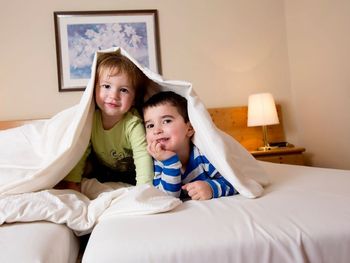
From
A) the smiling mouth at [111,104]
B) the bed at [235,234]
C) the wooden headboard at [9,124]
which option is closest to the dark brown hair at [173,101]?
the smiling mouth at [111,104]

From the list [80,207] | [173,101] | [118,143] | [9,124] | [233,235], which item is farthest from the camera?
[9,124]

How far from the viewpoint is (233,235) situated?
22.4 inches

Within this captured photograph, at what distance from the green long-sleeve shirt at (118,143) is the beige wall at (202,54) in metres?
1.40

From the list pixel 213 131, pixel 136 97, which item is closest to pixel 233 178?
pixel 213 131

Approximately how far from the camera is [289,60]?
2768 mm

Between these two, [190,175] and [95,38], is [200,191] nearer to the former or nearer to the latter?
[190,175]

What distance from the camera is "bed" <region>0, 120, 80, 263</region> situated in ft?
1.83

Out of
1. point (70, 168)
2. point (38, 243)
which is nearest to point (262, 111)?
point (70, 168)

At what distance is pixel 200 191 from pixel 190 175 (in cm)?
17

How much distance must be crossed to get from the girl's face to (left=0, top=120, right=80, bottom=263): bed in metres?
0.51

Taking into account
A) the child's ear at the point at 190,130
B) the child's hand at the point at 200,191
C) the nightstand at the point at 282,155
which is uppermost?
the child's ear at the point at 190,130

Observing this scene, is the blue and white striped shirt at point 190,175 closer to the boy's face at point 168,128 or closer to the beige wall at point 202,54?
the boy's face at point 168,128

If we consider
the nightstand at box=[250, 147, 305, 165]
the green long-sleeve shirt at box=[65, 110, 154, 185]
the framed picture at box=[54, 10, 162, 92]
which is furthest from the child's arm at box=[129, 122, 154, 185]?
the framed picture at box=[54, 10, 162, 92]

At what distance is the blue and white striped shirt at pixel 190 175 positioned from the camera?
2.97 feet
